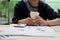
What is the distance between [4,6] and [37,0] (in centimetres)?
127

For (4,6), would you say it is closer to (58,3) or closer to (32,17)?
(58,3)

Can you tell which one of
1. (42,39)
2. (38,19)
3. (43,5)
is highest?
(43,5)

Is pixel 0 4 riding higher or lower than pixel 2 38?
higher

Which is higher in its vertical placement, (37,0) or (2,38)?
(37,0)

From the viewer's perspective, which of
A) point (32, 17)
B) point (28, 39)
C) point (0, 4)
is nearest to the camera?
point (28, 39)

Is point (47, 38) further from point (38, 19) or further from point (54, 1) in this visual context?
point (54, 1)

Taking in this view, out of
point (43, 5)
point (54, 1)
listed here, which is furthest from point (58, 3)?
point (43, 5)

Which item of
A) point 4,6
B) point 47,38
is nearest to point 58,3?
point 4,6

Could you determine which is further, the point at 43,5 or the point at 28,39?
the point at 43,5

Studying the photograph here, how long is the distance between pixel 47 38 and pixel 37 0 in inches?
44.5

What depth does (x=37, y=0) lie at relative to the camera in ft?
7.04

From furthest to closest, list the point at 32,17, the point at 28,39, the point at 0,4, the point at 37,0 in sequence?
1. the point at 0,4
2. the point at 37,0
3. the point at 32,17
4. the point at 28,39

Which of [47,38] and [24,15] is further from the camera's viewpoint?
[24,15]

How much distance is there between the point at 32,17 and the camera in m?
1.70
